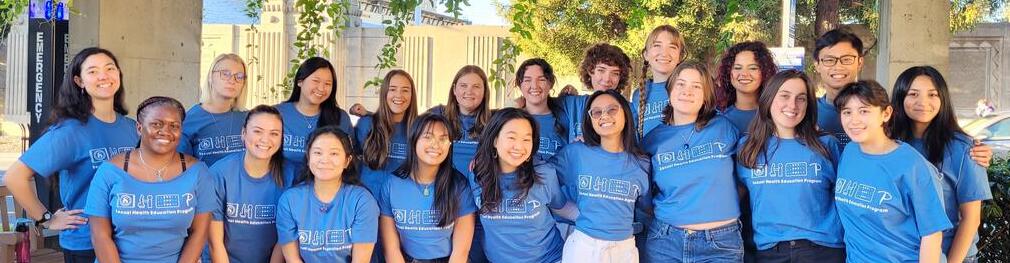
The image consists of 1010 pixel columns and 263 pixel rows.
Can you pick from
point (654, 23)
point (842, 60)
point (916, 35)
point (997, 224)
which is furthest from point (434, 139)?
point (654, 23)

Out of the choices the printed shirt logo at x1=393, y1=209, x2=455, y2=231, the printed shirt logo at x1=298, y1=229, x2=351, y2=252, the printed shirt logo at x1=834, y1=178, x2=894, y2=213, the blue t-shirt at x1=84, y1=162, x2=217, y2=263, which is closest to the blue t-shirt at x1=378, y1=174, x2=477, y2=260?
the printed shirt logo at x1=393, y1=209, x2=455, y2=231

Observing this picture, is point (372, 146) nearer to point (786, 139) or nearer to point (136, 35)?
point (136, 35)

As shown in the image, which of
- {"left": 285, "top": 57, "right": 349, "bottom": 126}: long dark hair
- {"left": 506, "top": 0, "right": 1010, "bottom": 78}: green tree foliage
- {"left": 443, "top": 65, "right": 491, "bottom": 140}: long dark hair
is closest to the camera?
{"left": 285, "top": 57, "right": 349, "bottom": 126}: long dark hair

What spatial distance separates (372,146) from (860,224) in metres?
2.19

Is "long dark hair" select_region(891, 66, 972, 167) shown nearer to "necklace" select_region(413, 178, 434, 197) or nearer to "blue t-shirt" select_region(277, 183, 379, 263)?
"necklace" select_region(413, 178, 434, 197)

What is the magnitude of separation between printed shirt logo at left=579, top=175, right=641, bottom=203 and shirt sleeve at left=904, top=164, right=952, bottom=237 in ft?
3.42

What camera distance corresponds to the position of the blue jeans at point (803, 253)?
348 centimetres

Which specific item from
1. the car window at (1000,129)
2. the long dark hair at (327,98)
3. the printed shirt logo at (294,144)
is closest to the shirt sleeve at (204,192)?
the printed shirt logo at (294,144)

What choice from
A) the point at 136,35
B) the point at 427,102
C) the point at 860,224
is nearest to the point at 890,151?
the point at 860,224

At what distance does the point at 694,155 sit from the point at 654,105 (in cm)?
62

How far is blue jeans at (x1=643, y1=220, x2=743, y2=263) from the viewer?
11.7 feet

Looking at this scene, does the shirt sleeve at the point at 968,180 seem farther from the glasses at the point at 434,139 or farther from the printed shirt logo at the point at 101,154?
the printed shirt logo at the point at 101,154

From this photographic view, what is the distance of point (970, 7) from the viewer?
1293cm

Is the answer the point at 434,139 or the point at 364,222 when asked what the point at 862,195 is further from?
the point at 364,222
